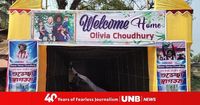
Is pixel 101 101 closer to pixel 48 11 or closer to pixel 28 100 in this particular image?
pixel 28 100

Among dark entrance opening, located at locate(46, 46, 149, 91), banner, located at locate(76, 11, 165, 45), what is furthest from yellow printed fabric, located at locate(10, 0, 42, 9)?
dark entrance opening, located at locate(46, 46, 149, 91)

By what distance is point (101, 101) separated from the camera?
6.48 m

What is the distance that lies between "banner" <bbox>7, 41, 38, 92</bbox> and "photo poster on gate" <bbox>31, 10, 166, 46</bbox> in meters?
0.35

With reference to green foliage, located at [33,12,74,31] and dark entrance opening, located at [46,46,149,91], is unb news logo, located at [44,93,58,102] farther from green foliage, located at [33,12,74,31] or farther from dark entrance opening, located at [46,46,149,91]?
dark entrance opening, located at [46,46,149,91]

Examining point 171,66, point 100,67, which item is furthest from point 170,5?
point 100,67

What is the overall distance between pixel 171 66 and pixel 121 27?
1563 mm

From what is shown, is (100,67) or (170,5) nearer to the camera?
(170,5)

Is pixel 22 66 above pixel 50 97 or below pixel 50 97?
above

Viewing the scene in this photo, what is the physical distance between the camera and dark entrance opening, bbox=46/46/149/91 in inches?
574

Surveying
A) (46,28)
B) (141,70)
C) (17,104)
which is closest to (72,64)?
(141,70)

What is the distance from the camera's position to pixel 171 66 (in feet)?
39.8

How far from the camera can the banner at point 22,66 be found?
12.0m

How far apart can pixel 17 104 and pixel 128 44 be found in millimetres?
Result: 5945

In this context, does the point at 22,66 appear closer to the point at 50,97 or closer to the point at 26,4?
the point at 26,4
